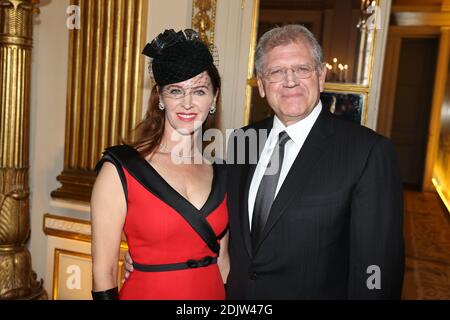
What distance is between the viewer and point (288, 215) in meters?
1.59

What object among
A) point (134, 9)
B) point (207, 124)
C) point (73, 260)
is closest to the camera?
point (207, 124)

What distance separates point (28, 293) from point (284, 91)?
7.14ft

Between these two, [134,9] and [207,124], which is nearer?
[207,124]

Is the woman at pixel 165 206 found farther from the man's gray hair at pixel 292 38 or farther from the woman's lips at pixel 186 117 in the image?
the man's gray hair at pixel 292 38

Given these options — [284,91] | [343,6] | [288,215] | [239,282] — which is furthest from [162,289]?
[343,6]

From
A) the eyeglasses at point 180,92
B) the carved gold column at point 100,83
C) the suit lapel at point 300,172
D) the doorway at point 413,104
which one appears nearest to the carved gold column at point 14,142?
the carved gold column at point 100,83

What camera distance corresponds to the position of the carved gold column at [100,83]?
296 centimetres

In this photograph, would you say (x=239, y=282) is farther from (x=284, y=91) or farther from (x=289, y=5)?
(x=289, y=5)

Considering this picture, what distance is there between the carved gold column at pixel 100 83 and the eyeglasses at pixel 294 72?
1.50 meters

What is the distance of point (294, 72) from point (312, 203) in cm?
46

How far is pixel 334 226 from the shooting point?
1.58 metres
